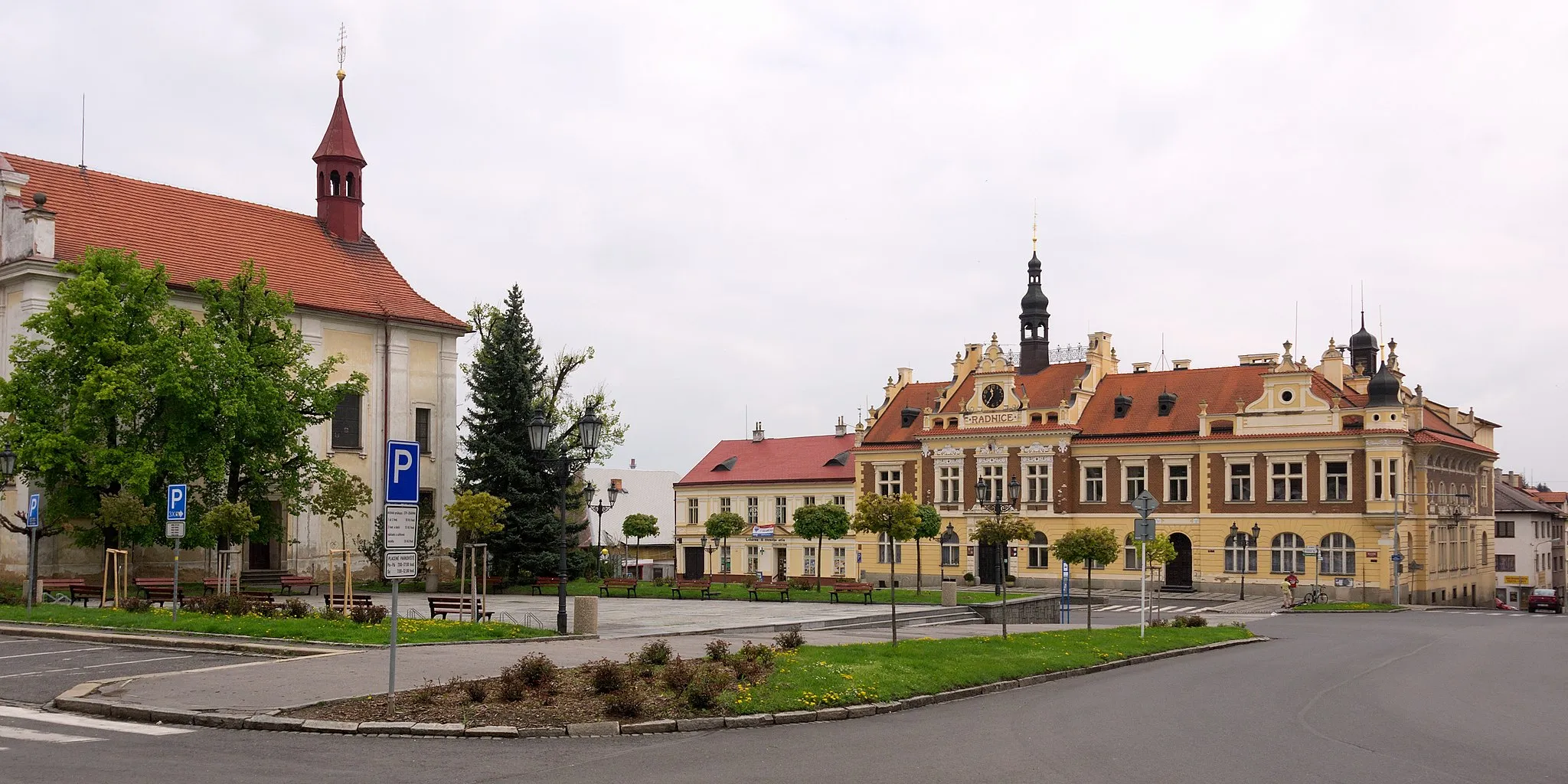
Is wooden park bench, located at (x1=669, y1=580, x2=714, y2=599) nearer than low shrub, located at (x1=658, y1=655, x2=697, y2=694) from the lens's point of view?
No

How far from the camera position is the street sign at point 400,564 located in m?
14.3

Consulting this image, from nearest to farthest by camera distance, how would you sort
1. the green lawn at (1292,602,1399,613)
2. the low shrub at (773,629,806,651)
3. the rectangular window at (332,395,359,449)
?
the low shrub at (773,629,806,651), the rectangular window at (332,395,359,449), the green lawn at (1292,602,1399,613)

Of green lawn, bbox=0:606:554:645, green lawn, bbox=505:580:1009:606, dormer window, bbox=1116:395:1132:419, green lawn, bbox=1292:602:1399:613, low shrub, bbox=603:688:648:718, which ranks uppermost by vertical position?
dormer window, bbox=1116:395:1132:419

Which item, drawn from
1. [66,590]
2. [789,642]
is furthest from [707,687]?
[66,590]

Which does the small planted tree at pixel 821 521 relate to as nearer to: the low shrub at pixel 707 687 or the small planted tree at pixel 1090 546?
the small planted tree at pixel 1090 546

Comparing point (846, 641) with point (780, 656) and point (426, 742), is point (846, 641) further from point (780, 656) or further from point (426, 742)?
point (426, 742)

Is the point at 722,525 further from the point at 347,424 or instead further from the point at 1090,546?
the point at 1090,546

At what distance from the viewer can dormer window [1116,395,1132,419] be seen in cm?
6606

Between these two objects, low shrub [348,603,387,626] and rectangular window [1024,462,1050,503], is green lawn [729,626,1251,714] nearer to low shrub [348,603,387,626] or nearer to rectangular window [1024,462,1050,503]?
low shrub [348,603,387,626]

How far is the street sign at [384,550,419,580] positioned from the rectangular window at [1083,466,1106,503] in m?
54.7

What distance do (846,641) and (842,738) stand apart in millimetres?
12511

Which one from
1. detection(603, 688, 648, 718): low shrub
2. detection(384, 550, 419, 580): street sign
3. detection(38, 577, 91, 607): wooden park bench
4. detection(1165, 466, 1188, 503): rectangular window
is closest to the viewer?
detection(603, 688, 648, 718): low shrub

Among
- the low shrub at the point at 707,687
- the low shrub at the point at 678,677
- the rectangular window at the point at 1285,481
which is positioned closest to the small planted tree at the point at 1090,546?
the low shrub at the point at 707,687

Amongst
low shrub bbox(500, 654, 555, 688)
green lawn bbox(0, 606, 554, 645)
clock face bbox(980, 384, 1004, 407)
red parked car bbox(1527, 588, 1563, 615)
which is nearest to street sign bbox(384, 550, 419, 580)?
low shrub bbox(500, 654, 555, 688)
